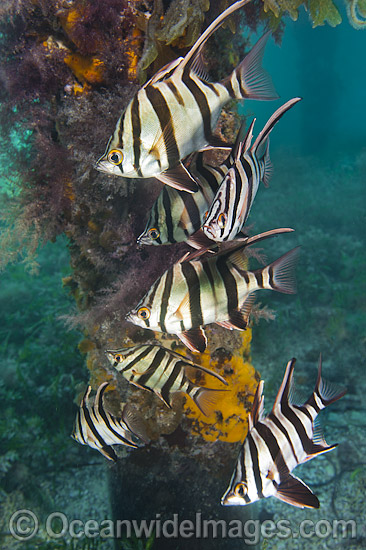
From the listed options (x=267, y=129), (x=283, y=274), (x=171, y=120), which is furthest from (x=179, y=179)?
(x=283, y=274)

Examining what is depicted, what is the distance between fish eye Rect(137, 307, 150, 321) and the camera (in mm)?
1946

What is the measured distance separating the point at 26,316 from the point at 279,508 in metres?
7.52

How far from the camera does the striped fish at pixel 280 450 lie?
6.67 feet

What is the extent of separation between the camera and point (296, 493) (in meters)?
2.00

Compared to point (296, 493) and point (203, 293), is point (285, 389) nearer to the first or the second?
point (296, 493)

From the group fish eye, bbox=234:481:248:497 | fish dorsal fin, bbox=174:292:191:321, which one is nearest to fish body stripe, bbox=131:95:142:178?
fish dorsal fin, bbox=174:292:191:321

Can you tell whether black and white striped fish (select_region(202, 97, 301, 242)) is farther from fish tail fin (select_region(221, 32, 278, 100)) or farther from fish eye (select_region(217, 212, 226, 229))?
fish tail fin (select_region(221, 32, 278, 100))

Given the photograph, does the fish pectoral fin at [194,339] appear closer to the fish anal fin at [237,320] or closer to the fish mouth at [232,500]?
the fish anal fin at [237,320]

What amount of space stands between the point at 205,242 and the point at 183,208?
0.27 metres

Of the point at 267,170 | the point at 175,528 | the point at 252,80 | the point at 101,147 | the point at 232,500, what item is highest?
the point at 101,147

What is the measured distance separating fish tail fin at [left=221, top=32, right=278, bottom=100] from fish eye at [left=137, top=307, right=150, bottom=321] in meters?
1.29

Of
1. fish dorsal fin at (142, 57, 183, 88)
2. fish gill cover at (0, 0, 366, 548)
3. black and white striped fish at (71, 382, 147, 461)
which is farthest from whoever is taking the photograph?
fish gill cover at (0, 0, 366, 548)

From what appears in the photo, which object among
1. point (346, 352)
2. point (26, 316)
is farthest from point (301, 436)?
point (26, 316)

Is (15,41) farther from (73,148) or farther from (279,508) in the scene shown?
(279,508)
